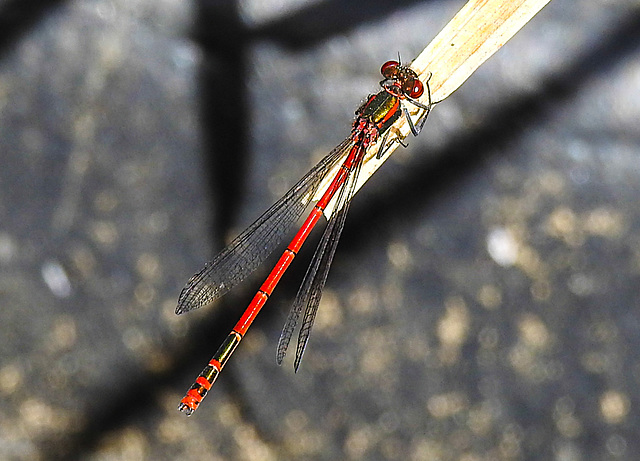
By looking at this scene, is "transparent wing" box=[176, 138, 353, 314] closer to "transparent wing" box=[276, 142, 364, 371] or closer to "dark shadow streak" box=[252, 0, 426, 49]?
"transparent wing" box=[276, 142, 364, 371]

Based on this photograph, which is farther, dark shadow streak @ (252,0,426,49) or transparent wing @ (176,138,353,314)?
dark shadow streak @ (252,0,426,49)

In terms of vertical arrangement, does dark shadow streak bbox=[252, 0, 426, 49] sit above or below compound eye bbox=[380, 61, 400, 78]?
above

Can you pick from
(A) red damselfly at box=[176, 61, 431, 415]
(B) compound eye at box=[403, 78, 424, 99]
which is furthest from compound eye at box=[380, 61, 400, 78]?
(B) compound eye at box=[403, 78, 424, 99]

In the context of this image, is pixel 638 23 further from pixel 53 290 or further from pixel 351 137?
pixel 53 290

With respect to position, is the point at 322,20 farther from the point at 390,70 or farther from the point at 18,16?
the point at 18,16

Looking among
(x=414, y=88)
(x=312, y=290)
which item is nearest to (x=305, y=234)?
(x=312, y=290)

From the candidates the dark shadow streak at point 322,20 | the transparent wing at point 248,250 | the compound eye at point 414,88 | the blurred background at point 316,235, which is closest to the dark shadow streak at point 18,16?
the blurred background at point 316,235

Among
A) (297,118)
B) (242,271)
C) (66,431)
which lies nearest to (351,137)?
(242,271)
